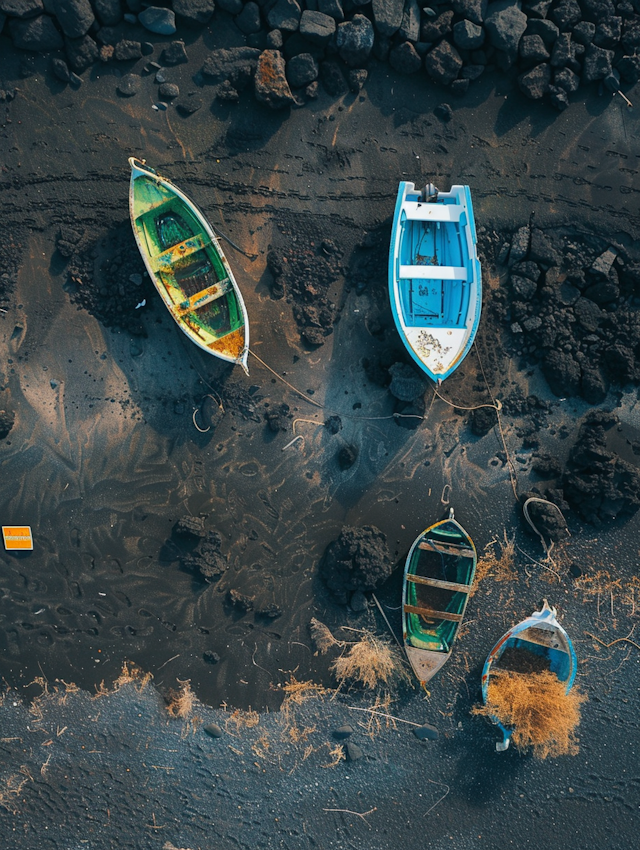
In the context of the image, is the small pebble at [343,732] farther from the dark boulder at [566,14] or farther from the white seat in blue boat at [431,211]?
the dark boulder at [566,14]

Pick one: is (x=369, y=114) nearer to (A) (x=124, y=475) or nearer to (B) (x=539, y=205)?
(B) (x=539, y=205)

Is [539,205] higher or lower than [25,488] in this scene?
higher

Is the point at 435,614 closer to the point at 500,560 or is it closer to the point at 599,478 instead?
the point at 500,560

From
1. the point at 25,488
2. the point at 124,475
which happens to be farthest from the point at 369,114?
the point at 25,488

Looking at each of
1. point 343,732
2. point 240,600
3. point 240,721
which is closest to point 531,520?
point 343,732

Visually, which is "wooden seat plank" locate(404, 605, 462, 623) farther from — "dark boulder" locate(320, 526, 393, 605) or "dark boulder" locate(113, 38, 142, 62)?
"dark boulder" locate(113, 38, 142, 62)

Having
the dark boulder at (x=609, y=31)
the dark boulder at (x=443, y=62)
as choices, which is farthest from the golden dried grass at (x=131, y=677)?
the dark boulder at (x=609, y=31)

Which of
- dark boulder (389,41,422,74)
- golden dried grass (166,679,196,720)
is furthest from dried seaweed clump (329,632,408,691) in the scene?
dark boulder (389,41,422,74)

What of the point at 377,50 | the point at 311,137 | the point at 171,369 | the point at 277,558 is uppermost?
the point at 377,50
